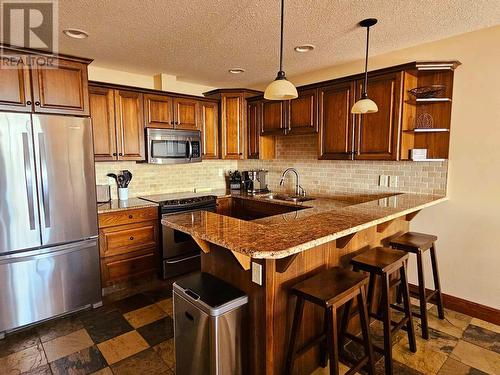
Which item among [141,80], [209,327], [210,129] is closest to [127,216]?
[210,129]

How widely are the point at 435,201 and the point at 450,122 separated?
0.75 meters

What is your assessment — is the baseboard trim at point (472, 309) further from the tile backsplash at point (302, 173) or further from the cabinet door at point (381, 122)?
the cabinet door at point (381, 122)

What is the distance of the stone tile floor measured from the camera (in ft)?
6.67

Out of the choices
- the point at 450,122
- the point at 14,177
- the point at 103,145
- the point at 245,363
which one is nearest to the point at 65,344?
the point at 14,177

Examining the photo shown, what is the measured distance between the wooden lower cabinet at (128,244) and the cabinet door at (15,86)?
115 centimetres

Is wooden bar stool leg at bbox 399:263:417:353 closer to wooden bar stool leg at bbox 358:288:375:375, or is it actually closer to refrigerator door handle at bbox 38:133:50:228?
wooden bar stool leg at bbox 358:288:375:375

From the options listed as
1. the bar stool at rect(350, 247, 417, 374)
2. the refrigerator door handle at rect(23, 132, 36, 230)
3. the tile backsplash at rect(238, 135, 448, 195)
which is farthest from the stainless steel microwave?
the bar stool at rect(350, 247, 417, 374)

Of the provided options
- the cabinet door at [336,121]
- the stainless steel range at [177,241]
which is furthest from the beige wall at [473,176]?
the stainless steel range at [177,241]

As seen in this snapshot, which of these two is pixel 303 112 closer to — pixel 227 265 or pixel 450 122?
pixel 450 122

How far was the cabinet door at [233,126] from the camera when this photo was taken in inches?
161

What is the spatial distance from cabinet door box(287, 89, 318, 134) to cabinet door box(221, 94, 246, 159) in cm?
80

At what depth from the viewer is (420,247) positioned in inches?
92.2

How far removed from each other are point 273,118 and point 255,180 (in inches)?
38.2

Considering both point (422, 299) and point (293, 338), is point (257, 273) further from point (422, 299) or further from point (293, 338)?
point (422, 299)
